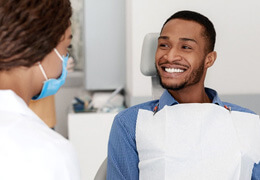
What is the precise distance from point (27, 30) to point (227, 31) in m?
1.96

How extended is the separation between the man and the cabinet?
1294 mm

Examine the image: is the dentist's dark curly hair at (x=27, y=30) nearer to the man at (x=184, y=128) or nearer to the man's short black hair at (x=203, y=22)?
the man at (x=184, y=128)

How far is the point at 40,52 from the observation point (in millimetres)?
973

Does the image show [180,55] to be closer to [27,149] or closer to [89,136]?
[27,149]

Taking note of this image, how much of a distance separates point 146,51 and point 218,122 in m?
0.43

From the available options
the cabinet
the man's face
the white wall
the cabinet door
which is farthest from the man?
the cabinet door

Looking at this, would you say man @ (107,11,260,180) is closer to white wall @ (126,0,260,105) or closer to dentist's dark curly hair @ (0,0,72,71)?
dentist's dark curly hair @ (0,0,72,71)

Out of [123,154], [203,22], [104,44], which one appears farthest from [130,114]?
[104,44]

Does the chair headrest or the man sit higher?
the chair headrest

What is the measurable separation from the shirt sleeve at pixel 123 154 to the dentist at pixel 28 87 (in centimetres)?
47

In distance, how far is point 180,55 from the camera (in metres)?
Result: 1.52

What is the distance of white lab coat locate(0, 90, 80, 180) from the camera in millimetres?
869

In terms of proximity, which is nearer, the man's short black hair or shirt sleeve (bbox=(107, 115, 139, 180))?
shirt sleeve (bbox=(107, 115, 139, 180))

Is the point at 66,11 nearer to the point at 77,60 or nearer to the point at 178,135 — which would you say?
the point at 178,135
